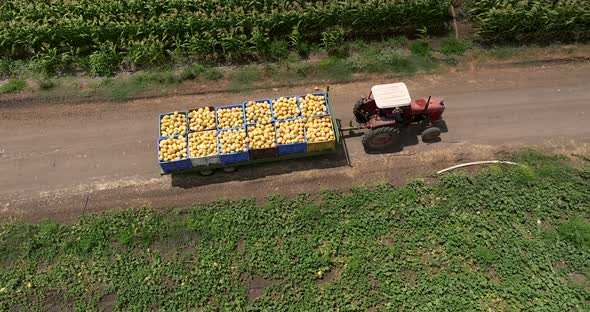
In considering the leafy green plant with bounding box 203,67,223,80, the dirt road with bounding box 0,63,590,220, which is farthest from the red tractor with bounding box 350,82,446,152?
the leafy green plant with bounding box 203,67,223,80

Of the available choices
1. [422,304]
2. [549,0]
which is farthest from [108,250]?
[549,0]

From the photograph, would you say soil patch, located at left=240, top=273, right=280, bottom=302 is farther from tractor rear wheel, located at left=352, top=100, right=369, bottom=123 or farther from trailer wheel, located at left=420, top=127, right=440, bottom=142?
trailer wheel, located at left=420, top=127, right=440, bottom=142

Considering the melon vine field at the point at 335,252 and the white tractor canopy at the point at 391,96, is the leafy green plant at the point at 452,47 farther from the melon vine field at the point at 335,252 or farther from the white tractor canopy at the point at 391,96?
the melon vine field at the point at 335,252

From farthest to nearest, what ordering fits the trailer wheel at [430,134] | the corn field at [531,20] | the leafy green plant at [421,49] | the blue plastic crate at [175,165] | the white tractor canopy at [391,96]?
the leafy green plant at [421,49] → the corn field at [531,20] → the trailer wheel at [430,134] → the white tractor canopy at [391,96] → the blue plastic crate at [175,165]

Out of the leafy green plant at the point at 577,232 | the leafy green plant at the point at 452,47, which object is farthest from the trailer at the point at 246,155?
the leafy green plant at the point at 577,232

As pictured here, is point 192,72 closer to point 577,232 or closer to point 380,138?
point 380,138

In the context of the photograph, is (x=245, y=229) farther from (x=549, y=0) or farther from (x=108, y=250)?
(x=549, y=0)
